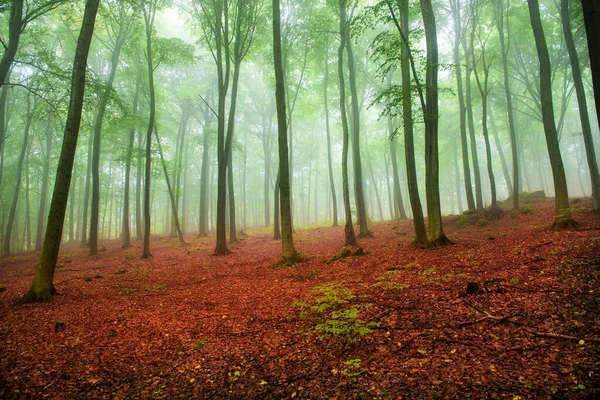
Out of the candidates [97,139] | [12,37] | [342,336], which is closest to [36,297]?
[342,336]

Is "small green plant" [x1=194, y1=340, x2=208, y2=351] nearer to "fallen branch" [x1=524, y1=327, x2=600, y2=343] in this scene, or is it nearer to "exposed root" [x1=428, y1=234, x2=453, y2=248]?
"fallen branch" [x1=524, y1=327, x2=600, y2=343]

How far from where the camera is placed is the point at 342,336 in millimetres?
3686

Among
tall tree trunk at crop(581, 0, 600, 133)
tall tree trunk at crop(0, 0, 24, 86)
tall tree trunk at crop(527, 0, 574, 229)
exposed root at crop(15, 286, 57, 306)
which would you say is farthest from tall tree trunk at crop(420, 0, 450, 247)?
tall tree trunk at crop(0, 0, 24, 86)

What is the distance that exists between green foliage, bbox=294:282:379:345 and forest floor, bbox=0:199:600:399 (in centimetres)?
2

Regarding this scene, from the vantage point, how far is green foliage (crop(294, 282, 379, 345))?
3.69 metres

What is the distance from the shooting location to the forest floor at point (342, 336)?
8.74 ft

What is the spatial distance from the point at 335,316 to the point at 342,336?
59 centimetres

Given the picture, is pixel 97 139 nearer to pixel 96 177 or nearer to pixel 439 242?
pixel 96 177

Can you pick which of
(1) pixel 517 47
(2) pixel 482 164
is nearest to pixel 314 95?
(1) pixel 517 47

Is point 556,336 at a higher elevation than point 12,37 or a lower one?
lower

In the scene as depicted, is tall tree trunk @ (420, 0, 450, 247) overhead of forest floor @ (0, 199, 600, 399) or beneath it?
overhead

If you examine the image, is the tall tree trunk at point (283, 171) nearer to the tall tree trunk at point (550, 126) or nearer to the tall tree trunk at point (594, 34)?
the tall tree trunk at point (594, 34)

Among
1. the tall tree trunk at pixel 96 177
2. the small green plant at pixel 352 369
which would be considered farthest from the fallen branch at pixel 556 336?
the tall tree trunk at pixel 96 177

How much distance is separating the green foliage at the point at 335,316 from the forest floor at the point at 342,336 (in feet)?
0.08
